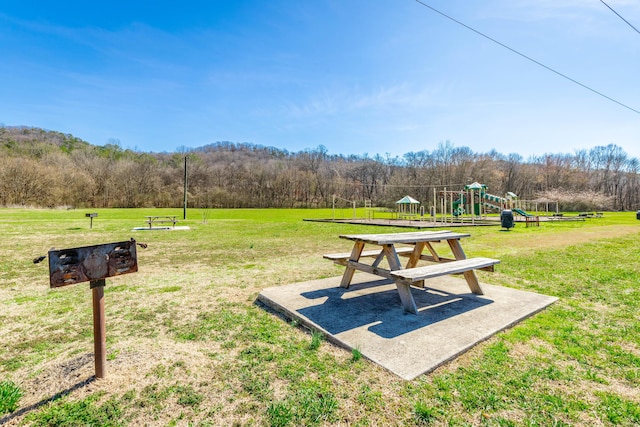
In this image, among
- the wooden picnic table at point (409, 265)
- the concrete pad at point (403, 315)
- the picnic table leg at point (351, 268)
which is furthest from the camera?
the picnic table leg at point (351, 268)

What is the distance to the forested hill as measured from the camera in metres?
49.1

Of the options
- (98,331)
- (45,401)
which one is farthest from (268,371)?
(45,401)

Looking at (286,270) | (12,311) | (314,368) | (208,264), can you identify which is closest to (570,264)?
(286,270)

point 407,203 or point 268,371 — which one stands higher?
point 407,203

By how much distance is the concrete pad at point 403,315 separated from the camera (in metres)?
2.76

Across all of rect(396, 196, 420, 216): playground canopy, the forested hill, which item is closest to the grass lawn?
rect(396, 196, 420, 216): playground canopy

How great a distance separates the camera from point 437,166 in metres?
57.1

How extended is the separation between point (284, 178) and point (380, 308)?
60343mm

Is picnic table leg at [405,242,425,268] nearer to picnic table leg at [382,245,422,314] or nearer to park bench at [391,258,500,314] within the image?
park bench at [391,258,500,314]

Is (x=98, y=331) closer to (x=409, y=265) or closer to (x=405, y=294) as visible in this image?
(x=405, y=294)

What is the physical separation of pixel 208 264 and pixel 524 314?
600 centimetres

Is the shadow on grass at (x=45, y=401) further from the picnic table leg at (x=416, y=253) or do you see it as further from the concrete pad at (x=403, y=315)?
the picnic table leg at (x=416, y=253)

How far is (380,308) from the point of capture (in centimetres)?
389

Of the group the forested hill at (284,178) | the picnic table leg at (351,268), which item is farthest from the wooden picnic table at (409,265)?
the forested hill at (284,178)
